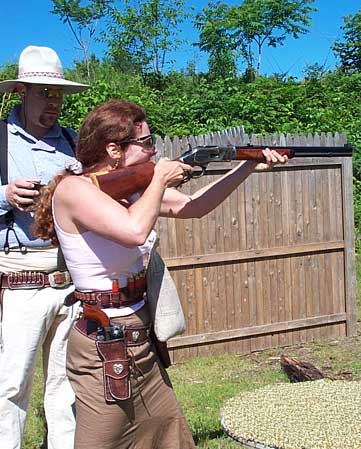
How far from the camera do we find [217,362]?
6910 mm

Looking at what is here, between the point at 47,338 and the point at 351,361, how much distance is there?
3.81 metres

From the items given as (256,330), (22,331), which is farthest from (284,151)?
(256,330)

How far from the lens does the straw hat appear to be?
3.71m

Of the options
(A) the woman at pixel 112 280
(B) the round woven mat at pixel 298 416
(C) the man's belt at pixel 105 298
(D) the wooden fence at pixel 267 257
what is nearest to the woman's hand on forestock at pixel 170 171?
(A) the woman at pixel 112 280

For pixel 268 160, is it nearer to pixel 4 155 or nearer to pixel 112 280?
pixel 112 280

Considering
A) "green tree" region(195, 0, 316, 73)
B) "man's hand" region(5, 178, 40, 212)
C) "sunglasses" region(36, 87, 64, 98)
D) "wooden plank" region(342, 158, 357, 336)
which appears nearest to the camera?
"man's hand" region(5, 178, 40, 212)

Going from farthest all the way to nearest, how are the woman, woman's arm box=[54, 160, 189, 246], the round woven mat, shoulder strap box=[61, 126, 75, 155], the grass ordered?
the grass → the round woven mat → shoulder strap box=[61, 126, 75, 155] → the woman → woman's arm box=[54, 160, 189, 246]

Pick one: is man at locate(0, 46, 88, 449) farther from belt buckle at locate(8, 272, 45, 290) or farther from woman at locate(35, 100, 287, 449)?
woman at locate(35, 100, 287, 449)

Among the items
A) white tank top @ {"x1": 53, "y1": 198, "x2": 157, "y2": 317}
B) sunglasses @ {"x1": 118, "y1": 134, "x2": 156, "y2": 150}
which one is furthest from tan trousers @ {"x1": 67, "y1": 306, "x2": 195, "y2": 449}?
sunglasses @ {"x1": 118, "y1": 134, "x2": 156, "y2": 150}

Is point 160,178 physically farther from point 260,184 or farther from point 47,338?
point 260,184

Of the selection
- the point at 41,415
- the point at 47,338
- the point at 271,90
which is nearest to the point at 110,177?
the point at 47,338

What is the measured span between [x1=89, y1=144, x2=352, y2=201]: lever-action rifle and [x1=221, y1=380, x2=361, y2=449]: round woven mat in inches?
70.6

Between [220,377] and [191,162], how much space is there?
11.7ft

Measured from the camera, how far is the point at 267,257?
7242mm
